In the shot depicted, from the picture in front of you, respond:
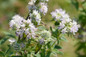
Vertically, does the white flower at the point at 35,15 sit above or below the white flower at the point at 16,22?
above

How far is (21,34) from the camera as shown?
1.60m

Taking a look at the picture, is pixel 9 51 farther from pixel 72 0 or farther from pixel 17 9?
pixel 17 9

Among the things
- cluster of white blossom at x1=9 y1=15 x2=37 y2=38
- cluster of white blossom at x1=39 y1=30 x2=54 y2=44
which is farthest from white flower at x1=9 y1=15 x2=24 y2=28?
cluster of white blossom at x1=39 y1=30 x2=54 y2=44

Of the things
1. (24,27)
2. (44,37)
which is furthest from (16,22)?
(44,37)

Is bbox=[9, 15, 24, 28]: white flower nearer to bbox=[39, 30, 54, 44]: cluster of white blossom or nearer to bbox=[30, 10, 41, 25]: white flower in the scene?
bbox=[30, 10, 41, 25]: white flower

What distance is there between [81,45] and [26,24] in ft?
4.67

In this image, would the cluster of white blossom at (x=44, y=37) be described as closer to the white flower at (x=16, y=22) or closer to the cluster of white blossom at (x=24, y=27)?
the cluster of white blossom at (x=24, y=27)

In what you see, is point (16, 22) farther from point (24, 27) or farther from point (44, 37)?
point (44, 37)

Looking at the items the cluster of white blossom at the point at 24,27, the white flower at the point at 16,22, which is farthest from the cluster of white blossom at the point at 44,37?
the white flower at the point at 16,22

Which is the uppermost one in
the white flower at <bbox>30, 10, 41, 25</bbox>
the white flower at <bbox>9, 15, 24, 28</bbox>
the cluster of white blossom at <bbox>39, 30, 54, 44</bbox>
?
the white flower at <bbox>30, 10, 41, 25</bbox>

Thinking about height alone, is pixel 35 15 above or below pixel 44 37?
above

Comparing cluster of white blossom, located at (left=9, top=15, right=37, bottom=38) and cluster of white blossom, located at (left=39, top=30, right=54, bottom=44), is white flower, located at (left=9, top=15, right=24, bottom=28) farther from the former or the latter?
cluster of white blossom, located at (left=39, top=30, right=54, bottom=44)

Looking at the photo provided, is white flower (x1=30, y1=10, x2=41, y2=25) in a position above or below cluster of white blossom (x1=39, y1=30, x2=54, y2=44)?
above

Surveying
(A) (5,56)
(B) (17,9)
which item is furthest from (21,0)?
(A) (5,56)
